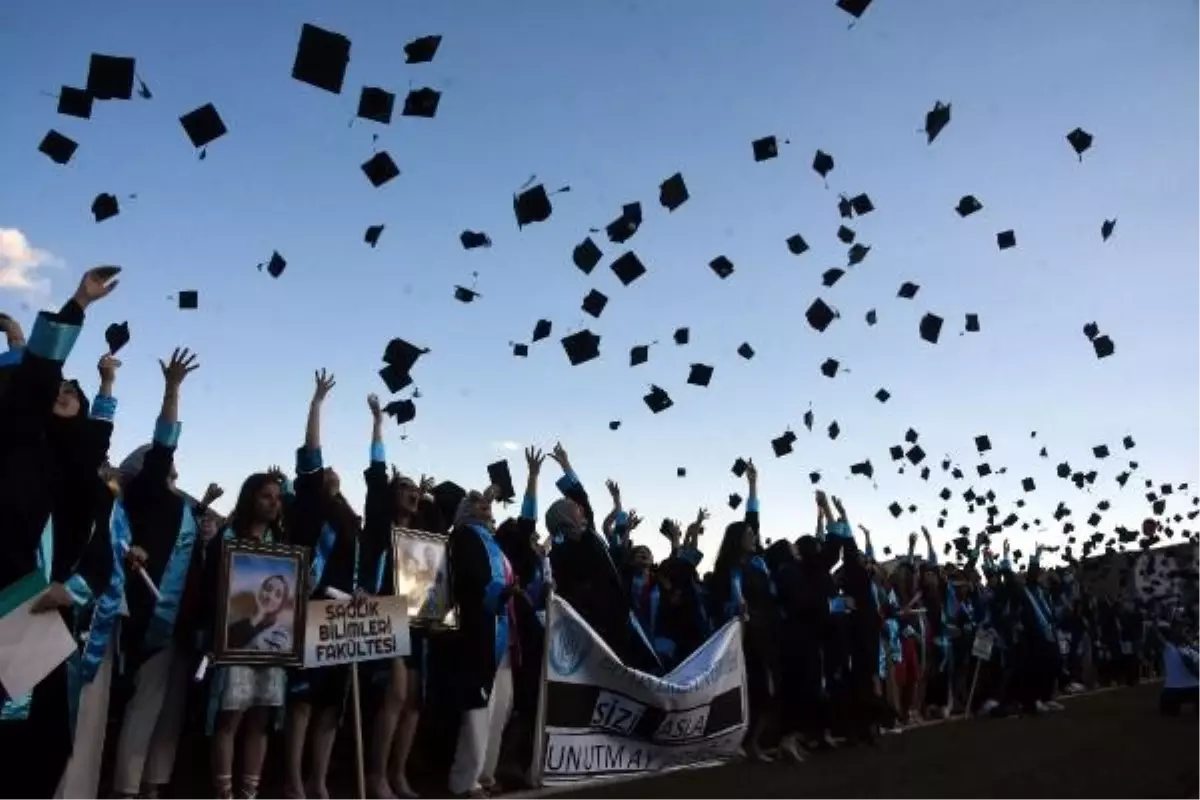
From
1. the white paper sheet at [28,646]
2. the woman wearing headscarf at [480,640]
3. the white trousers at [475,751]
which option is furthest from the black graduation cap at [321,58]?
the white paper sheet at [28,646]

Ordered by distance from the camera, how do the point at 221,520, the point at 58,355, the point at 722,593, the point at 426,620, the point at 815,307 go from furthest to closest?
the point at 815,307
the point at 722,593
the point at 221,520
the point at 426,620
the point at 58,355

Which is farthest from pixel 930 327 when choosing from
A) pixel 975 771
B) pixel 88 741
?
pixel 88 741

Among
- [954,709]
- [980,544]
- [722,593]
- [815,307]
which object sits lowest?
[954,709]

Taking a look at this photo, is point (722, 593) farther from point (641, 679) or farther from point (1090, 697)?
point (1090, 697)

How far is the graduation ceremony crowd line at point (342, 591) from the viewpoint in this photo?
3783mm

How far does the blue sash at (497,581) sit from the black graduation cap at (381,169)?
4576 millimetres

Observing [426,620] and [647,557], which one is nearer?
[426,620]

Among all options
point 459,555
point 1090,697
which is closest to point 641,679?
point 459,555

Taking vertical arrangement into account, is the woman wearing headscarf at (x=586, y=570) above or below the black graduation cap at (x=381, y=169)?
below

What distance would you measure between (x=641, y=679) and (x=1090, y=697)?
14.1 m

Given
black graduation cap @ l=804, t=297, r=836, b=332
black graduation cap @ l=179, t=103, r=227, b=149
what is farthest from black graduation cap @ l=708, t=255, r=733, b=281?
black graduation cap @ l=179, t=103, r=227, b=149

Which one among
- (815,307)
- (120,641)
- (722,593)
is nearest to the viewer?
(120,641)

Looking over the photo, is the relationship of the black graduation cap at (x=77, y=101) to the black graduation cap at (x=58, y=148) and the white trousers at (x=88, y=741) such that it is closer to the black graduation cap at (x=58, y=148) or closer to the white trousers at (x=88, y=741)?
the black graduation cap at (x=58, y=148)

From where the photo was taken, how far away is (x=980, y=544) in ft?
62.1
